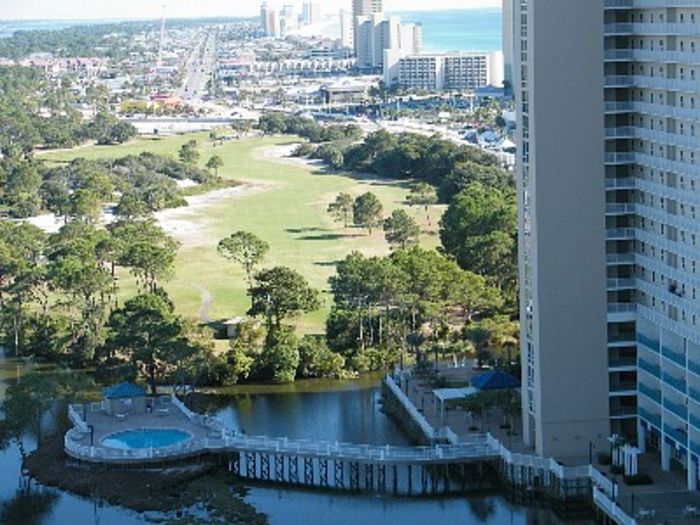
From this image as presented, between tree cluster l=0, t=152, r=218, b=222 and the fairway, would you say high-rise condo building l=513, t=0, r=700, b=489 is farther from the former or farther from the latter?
tree cluster l=0, t=152, r=218, b=222

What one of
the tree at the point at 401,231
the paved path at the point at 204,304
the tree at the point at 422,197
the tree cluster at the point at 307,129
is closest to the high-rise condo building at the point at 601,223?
the paved path at the point at 204,304

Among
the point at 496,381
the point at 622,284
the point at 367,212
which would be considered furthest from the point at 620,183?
the point at 367,212

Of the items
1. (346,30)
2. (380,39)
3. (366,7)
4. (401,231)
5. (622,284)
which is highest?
(366,7)

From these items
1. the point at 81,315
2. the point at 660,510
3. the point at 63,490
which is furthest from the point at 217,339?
the point at 660,510

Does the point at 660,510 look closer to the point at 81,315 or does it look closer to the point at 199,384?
the point at 199,384

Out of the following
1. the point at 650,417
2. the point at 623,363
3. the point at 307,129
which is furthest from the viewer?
the point at 307,129

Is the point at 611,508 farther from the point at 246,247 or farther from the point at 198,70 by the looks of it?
→ the point at 198,70
